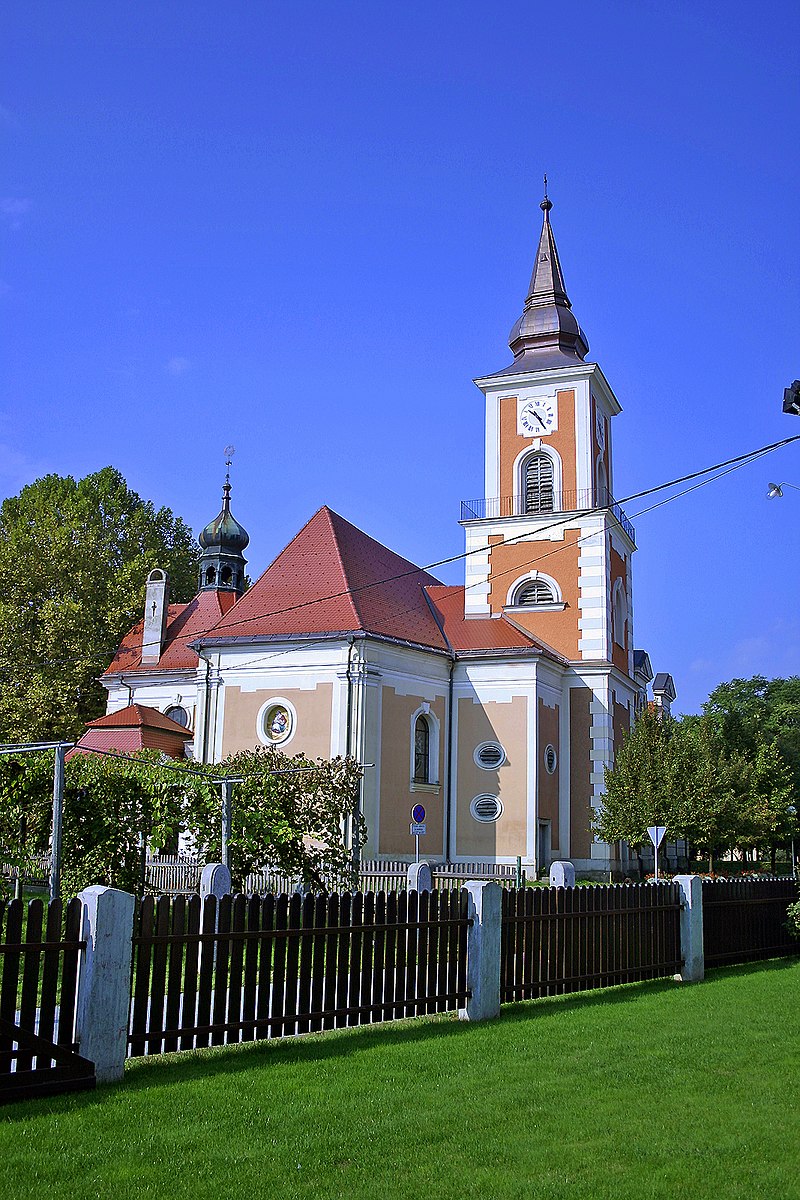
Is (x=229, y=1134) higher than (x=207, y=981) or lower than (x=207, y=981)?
lower

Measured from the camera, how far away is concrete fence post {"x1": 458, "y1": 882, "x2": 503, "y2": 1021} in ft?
33.4

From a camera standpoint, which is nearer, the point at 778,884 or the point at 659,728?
the point at 778,884

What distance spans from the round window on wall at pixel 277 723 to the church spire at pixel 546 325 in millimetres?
15095

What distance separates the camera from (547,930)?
11.4m

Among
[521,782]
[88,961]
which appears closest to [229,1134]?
[88,961]

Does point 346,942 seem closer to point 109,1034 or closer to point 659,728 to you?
point 109,1034

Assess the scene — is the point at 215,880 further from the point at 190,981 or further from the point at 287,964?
the point at 190,981

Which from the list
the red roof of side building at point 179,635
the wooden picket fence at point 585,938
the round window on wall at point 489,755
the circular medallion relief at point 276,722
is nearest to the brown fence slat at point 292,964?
the wooden picket fence at point 585,938

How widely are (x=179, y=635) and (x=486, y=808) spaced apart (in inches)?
538

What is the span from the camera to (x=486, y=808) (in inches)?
1229

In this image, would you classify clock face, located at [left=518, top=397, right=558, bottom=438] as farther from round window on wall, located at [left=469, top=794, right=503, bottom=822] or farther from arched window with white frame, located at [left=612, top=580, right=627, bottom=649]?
round window on wall, located at [left=469, top=794, right=503, bottom=822]

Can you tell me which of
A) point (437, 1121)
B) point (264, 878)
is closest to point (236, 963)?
point (437, 1121)

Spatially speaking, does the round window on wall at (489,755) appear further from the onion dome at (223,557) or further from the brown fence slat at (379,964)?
the brown fence slat at (379,964)

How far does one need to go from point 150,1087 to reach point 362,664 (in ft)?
71.8
